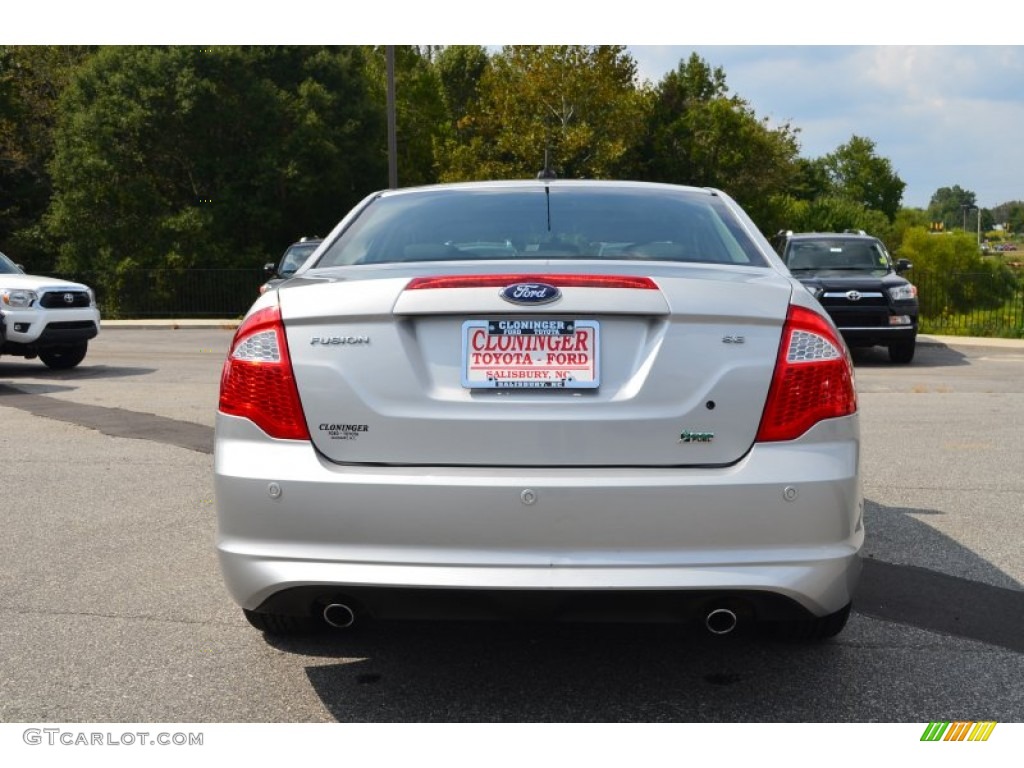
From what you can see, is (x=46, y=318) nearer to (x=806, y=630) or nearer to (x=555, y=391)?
(x=806, y=630)

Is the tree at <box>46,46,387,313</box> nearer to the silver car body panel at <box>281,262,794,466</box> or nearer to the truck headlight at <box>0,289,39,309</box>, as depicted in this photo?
the truck headlight at <box>0,289,39,309</box>

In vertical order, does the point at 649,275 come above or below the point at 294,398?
above

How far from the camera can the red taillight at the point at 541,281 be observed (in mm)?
3312

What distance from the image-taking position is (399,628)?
4480 mm

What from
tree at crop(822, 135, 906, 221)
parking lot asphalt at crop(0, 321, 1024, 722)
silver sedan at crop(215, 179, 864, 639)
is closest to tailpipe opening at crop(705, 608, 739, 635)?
silver sedan at crop(215, 179, 864, 639)

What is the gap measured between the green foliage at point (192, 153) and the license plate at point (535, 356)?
1431 inches

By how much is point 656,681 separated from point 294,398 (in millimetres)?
1502

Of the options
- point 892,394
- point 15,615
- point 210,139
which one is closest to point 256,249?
point 210,139

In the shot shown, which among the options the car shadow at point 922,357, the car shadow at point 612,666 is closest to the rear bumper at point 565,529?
the car shadow at point 612,666

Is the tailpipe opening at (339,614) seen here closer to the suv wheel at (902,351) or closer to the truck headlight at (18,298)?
the truck headlight at (18,298)

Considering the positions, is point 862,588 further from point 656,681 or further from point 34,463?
point 34,463

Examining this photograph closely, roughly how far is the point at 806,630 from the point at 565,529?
4.21 feet

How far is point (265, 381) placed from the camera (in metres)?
3.43

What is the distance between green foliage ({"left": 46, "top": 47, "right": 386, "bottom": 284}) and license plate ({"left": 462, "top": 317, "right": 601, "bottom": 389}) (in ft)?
119
